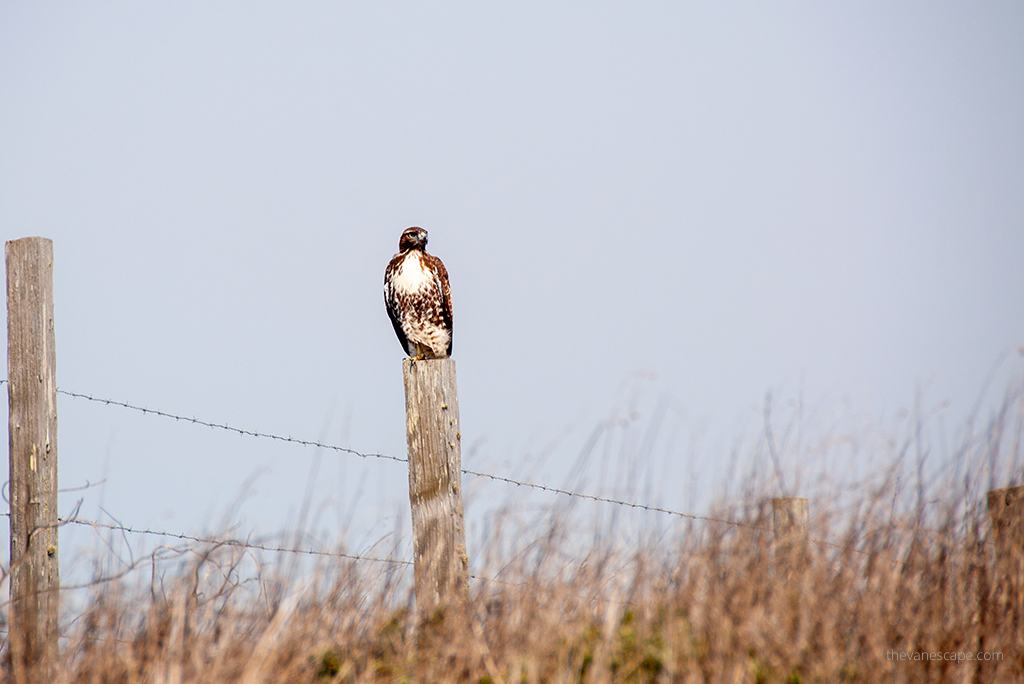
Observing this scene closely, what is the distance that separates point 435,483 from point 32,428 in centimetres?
146

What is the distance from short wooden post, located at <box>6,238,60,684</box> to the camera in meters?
3.35

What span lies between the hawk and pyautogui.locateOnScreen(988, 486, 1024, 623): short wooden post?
149 inches

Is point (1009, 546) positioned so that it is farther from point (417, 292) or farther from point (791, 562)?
point (417, 292)

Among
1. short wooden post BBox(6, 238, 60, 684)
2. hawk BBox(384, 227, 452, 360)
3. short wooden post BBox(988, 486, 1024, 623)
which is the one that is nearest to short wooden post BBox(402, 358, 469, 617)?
short wooden post BBox(6, 238, 60, 684)

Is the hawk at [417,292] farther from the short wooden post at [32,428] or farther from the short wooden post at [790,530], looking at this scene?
the short wooden post at [790,530]

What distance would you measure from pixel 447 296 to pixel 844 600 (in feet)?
13.5

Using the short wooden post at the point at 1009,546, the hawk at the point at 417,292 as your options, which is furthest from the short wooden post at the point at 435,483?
the hawk at the point at 417,292

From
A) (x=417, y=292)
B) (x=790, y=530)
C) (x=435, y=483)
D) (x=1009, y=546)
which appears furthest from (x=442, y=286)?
(x=1009, y=546)

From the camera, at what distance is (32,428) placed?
356 cm

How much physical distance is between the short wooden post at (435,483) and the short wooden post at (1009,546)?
183 cm

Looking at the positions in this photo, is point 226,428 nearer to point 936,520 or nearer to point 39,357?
point 39,357

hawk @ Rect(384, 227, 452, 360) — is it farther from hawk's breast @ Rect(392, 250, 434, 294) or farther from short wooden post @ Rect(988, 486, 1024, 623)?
short wooden post @ Rect(988, 486, 1024, 623)

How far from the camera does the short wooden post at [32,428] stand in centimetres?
335

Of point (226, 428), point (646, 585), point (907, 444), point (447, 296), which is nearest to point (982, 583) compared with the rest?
point (907, 444)
